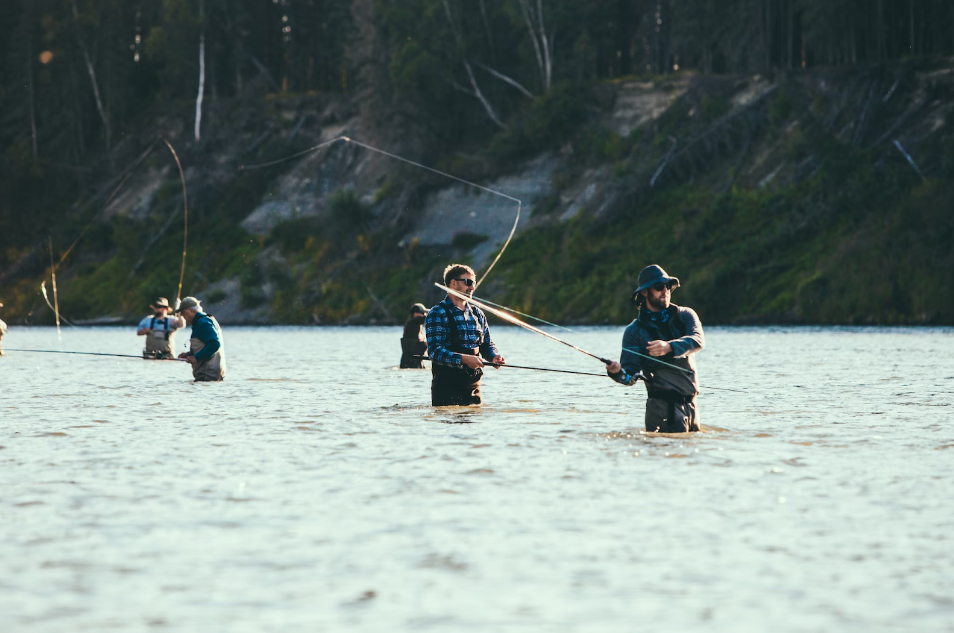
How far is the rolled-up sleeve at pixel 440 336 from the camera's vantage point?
480 inches

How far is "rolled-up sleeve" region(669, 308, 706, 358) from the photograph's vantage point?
9.86 meters

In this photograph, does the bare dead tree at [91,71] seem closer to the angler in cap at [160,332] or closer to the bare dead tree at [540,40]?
the bare dead tree at [540,40]

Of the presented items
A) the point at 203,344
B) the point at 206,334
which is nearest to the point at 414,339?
the point at 203,344

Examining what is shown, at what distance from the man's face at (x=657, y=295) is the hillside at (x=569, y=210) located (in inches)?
1327

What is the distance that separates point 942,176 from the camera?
1775 inches

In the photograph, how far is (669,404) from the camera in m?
10.5

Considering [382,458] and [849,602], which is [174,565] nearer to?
[849,602]

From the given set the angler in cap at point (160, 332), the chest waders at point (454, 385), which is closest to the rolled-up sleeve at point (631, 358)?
the chest waders at point (454, 385)

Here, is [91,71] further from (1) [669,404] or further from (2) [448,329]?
(1) [669,404]

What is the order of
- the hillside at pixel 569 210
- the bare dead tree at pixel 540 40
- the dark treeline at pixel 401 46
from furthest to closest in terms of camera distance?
the bare dead tree at pixel 540 40 < the dark treeline at pixel 401 46 < the hillside at pixel 569 210

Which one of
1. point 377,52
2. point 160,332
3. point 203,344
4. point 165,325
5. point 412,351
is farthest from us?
point 377,52

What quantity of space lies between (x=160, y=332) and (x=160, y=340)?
1.00 ft

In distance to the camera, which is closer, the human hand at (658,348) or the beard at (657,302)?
the human hand at (658,348)

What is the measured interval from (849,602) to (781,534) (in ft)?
4.53
